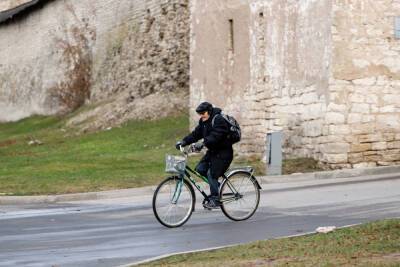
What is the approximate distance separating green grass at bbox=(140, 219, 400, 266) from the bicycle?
2.85m

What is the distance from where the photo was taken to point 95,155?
90.1 feet

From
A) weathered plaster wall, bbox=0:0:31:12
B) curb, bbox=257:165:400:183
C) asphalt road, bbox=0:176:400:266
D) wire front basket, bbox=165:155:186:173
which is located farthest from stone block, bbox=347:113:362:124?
weathered plaster wall, bbox=0:0:31:12

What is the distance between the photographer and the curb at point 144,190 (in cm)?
1811

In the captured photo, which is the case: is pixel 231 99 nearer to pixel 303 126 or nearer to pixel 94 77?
pixel 303 126

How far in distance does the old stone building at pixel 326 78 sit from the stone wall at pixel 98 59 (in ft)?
31.7

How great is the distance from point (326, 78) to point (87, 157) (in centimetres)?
788

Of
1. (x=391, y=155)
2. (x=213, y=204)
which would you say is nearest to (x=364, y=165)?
(x=391, y=155)

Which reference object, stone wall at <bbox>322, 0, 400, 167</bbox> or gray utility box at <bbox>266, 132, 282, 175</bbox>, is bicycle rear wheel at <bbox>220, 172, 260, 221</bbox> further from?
stone wall at <bbox>322, 0, 400, 167</bbox>

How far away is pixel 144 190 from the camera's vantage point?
1869 centimetres

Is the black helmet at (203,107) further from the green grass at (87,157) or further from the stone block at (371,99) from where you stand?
the stone block at (371,99)

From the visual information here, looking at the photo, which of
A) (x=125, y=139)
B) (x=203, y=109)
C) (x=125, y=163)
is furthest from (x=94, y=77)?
(x=203, y=109)

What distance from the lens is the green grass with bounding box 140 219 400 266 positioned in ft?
28.7

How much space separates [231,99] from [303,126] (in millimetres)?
3912

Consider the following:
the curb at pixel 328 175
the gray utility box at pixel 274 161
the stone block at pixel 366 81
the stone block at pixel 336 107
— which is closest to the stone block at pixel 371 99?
the stone block at pixel 366 81
